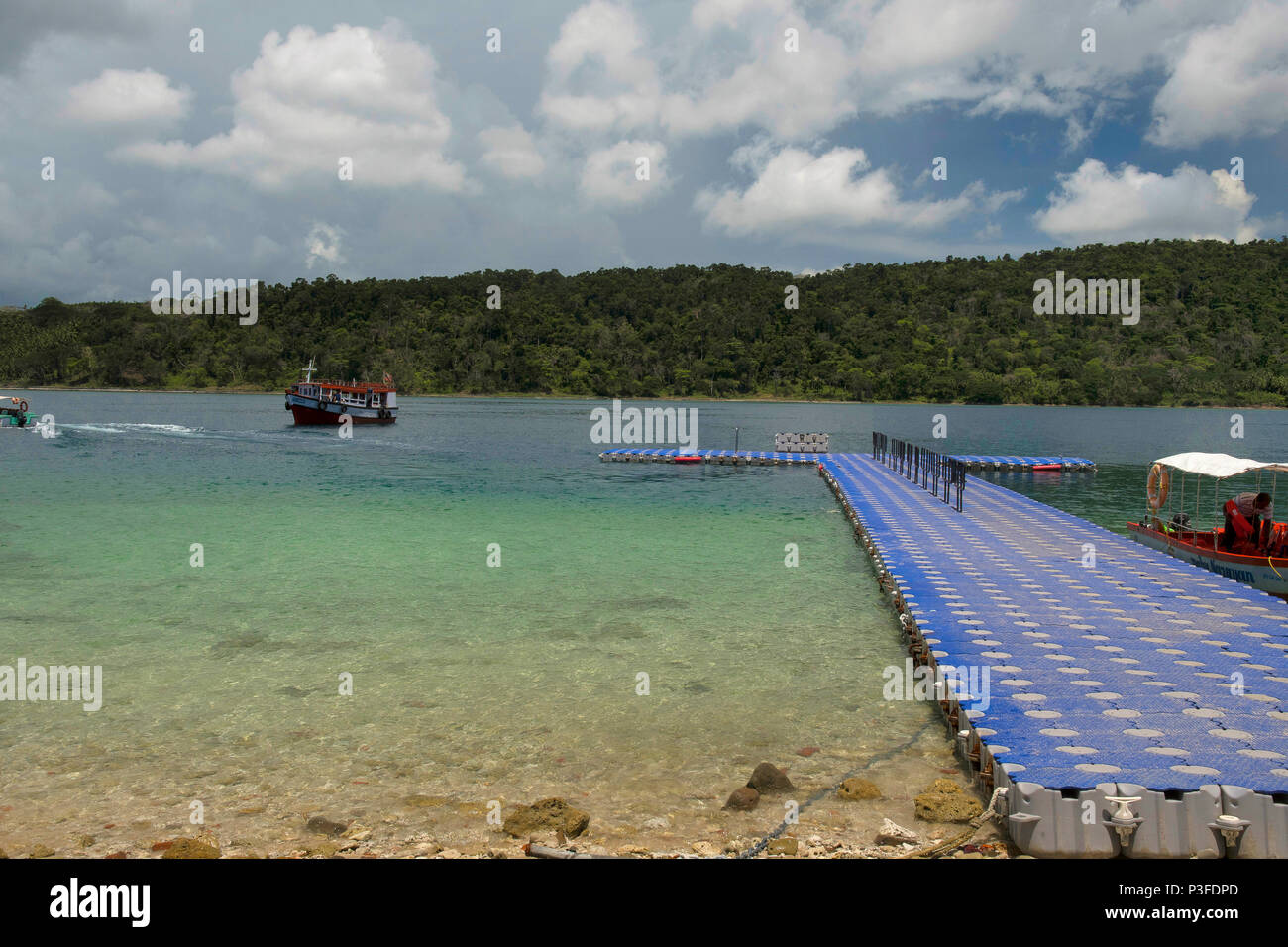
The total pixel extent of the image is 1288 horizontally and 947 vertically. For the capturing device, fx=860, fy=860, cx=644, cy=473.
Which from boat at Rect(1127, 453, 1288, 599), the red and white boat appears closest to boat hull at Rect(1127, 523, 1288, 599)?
boat at Rect(1127, 453, 1288, 599)

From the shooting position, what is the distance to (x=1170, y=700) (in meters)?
8.79

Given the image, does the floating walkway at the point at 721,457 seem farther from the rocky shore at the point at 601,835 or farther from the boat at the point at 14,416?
the boat at the point at 14,416

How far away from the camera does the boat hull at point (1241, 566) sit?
51.9ft

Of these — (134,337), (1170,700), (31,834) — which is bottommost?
(31,834)

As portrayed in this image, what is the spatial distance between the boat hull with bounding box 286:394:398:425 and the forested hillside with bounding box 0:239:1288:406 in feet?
322

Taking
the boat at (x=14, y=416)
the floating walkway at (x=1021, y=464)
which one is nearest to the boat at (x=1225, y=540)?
the floating walkway at (x=1021, y=464)

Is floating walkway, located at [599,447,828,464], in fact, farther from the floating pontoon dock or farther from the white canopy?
the floating pontoon dock

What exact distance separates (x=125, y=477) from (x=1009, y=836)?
44394 mm

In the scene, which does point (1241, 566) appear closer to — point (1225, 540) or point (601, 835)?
point (1225, 540)

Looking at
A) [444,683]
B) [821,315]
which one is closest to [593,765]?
[444,683]

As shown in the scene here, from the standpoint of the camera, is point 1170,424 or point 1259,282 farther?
point 1259,282

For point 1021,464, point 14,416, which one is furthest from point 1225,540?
point 14,416

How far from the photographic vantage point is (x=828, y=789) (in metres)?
8.36

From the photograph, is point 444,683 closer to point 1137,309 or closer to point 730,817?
point 730,817
